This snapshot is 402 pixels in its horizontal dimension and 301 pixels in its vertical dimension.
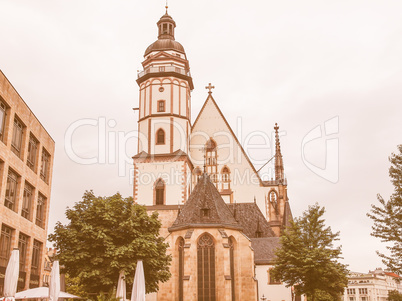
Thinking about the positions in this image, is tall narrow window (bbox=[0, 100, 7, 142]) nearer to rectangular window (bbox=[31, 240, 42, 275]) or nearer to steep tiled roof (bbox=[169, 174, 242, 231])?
rectangular window (bbox=[31, 240, 42, 275])

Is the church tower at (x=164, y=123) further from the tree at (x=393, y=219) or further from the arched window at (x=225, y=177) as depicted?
the tree at (x=393, y=219)

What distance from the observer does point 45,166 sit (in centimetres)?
3192

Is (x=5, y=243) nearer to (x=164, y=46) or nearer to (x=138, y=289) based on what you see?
(x=138, y=289)

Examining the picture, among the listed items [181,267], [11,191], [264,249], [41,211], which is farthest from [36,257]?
[264,249]

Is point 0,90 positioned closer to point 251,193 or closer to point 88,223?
point 88,223

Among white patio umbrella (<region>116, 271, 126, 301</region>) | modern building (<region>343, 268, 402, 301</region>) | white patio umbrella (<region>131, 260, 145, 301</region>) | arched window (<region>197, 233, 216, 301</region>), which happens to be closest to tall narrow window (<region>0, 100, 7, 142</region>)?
white patio umbrella (<region>116, 271, 126, 301</region>)

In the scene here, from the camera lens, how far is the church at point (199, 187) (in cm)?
3862

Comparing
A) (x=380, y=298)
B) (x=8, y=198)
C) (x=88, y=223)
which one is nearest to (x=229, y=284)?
(x=88, y=223)

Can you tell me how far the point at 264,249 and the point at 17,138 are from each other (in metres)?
27.6

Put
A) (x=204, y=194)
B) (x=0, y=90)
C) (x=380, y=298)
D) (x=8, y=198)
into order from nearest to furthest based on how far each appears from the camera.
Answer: (x=0, y=90) → (x=8, y=198) → (x=204, y=194) → (x=380, y=298)

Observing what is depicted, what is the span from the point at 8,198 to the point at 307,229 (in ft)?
→ 63.8

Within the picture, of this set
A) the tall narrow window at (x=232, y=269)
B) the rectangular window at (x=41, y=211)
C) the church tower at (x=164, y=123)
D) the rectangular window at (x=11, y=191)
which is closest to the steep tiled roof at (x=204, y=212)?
the tall narrow window at (x=232, y=269)

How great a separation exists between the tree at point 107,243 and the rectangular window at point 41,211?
243 centimetres

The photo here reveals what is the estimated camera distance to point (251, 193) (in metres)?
51.5
